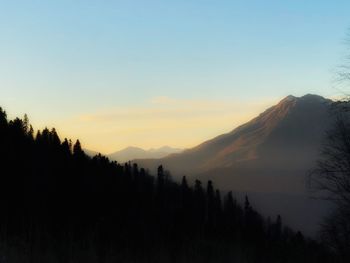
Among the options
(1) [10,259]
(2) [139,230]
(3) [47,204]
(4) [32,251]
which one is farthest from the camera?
(3) [47,204]

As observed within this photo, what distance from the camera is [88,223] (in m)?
17.1

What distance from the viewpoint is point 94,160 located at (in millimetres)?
28344

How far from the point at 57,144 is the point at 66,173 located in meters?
2.04

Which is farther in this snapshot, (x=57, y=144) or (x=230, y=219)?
(x=230, y=219)

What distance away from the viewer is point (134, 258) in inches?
394

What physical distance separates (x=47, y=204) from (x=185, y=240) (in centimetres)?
837

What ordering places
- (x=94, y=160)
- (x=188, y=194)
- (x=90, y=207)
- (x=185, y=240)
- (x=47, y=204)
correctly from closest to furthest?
(x=185, y=240)
(x=47, y=204)
(x=90, y=207)
(x=94, y=160)
(x=188, y=194)

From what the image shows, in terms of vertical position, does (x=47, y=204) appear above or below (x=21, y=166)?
below

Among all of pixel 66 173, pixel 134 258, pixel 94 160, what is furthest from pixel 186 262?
pixel 94 160

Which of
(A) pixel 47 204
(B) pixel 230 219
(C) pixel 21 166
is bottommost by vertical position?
(B) pixel 230 219

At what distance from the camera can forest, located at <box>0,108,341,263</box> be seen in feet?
30.6

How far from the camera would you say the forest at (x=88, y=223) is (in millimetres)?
9320

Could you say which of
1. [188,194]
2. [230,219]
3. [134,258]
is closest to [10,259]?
[134,258]

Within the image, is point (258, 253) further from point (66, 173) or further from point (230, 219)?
point (230, 219)
